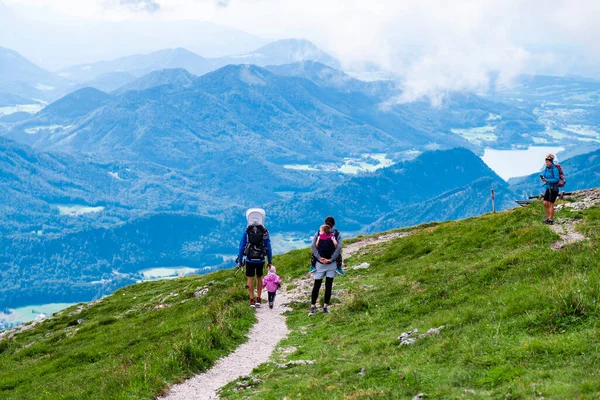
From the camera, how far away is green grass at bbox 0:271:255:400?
1886cm

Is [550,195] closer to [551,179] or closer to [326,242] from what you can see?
[551,179]

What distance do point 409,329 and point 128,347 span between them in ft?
46.6

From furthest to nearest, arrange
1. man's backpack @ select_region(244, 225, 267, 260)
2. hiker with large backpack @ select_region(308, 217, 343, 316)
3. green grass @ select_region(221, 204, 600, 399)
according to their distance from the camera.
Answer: man's backpack @ select_region(244, 225, 267, 260), hiker with large backpack @ select_region(308, 217, 343, 316), green grass @ select_region(221, 204, 600, 399)

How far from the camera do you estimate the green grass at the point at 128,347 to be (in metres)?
18.9

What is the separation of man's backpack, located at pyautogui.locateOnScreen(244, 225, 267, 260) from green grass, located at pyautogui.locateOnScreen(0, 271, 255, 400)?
2.36 meters

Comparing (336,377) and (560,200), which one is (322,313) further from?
(560,200)

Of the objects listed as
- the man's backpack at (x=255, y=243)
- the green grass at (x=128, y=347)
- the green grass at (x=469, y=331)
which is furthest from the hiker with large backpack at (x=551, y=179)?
the green grass at (x=128, y=347)

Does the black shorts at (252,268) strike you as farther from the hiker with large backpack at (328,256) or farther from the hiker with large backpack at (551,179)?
the hiker with large backpack at (551,179)

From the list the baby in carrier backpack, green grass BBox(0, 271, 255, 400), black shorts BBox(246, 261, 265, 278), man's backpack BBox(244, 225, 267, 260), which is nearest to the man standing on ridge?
the baby in carrier backpack

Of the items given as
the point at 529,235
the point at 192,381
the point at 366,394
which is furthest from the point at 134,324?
the point at 366,394

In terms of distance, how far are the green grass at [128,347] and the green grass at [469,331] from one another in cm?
226

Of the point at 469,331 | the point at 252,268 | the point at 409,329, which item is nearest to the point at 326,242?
the point at 252,268

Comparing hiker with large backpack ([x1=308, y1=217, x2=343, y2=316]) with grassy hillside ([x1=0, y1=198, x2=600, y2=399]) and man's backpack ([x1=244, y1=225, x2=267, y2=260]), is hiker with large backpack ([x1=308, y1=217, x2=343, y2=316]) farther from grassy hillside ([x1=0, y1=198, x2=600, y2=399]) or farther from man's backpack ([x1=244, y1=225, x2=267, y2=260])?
man's backpack ([x1=244, y1=225, x2=267, y2=260])

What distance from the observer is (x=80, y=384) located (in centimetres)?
2167
